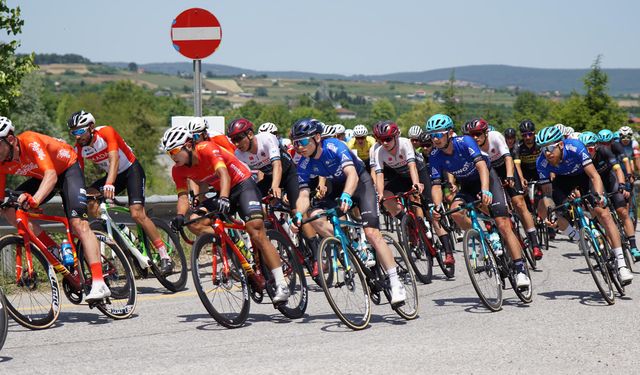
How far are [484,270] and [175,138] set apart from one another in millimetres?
3459

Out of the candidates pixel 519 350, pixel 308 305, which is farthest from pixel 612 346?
pixel 308 305

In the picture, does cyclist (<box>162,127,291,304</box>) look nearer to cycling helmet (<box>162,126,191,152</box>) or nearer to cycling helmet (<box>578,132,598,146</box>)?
cycling helmet (<box>162,126,191,152</box>)

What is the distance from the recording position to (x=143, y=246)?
428 inches

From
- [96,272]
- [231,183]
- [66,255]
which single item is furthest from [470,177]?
[66,255]

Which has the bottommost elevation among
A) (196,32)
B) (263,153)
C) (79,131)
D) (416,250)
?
(416,250)

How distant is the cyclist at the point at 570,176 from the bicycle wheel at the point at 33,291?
5.71 metres

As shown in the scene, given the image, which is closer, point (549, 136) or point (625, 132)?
point (549, 136)

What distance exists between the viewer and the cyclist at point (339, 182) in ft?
29.7

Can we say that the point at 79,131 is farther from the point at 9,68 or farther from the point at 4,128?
the point at 9,68

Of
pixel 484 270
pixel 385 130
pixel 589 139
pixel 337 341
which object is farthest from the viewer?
pixel 589 139

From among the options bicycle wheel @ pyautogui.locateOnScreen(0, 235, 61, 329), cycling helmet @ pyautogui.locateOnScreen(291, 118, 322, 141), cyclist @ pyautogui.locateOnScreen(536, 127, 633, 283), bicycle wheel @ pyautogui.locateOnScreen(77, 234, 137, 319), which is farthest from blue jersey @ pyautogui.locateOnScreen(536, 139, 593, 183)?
bicycle wheel @ pyautogui.locateOnScreen(0, 235, 61, 329)

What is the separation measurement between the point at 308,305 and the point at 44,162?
10.4 ft

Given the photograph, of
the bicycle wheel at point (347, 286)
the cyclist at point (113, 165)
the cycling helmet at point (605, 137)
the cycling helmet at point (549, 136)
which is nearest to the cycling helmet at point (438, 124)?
the cycling helmet at point (549, 136)

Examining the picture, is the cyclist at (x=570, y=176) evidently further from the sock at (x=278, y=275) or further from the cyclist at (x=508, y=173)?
the sock at (x=278, y=275)
